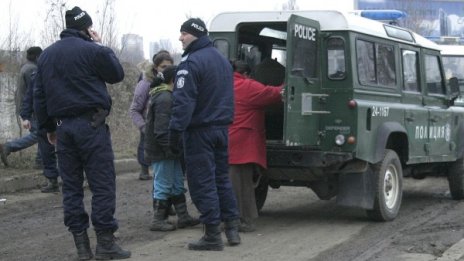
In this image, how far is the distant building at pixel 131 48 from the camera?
16678mm

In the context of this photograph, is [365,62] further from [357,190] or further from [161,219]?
[161,219]

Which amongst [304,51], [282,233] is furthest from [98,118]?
[282,233]

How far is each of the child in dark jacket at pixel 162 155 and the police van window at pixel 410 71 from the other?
2954 millimetres

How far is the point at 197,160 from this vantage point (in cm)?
662

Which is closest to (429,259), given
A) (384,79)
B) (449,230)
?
(449,230)

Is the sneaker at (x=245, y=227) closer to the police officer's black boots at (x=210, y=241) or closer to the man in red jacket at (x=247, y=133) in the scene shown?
the man in red jacket at (x=247, y=133)

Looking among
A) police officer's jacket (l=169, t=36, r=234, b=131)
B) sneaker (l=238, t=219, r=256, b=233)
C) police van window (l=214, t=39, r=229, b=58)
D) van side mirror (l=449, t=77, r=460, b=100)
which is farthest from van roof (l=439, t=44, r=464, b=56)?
police officer's jacket (l=169, t=36, r=234, b=131)

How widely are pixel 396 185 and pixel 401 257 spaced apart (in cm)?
214

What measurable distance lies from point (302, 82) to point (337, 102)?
0.49 m

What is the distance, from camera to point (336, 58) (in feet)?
25.6

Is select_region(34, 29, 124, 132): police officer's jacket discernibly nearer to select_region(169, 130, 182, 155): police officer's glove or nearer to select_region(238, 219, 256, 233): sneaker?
select_region(169, 130, 182, 155): police officer's glove

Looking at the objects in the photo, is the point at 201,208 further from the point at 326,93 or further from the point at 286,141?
the point at 326,93

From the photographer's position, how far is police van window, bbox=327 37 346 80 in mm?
7750

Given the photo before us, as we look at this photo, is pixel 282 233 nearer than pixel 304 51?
No
